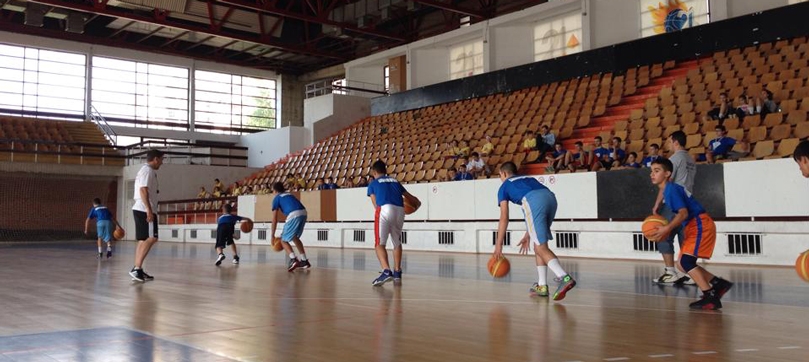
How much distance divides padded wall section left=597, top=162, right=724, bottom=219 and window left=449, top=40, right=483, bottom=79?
17223 millimetres

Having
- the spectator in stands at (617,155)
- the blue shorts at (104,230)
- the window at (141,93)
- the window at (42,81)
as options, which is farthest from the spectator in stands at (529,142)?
the window at (42,81)

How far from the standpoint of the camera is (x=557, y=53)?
27438 mm

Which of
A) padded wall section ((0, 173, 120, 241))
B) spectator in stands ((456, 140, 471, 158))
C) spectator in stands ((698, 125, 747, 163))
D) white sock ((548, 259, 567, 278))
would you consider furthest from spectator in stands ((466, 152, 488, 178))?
padded wall section ((0, 173, 120, 241))

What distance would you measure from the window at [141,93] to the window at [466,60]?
1590 centimetres

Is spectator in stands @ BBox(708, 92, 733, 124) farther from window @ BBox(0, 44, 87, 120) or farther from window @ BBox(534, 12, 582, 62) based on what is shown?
window @ BBox(0, 44, 87, 120)

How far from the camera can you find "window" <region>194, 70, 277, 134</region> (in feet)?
130

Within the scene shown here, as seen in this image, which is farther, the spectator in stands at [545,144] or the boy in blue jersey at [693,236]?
the spectator in stands at [545,144]

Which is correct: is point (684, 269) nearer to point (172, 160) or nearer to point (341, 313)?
point (341, 313)

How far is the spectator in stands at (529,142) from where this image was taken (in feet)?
61.6

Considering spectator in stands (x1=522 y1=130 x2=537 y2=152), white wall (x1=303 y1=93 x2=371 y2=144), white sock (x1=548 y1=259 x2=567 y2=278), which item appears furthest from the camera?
white wall (x1=303 y1=93 x2=371 y2=144)

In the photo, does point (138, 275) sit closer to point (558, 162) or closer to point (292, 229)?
point (292, 229)

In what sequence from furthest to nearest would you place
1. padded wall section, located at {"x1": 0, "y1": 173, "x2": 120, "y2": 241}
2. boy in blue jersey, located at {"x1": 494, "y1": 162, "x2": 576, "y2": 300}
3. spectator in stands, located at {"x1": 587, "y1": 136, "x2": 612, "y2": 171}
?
padded wall section, located at {"x1": 0, "y1": 173, "x2": 120, "y2": 241} < spectator in stands, located at {"x1": 587, "y1": 136, "x2": 612, "y2": 171} < boy in blue jersey, located at {"x1": 494, "y1": 162, "x2": 576, "y2": 300}

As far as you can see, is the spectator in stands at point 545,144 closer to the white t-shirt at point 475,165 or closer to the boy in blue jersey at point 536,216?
the white t-shirt at point 475,165

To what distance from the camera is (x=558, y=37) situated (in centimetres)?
2744
